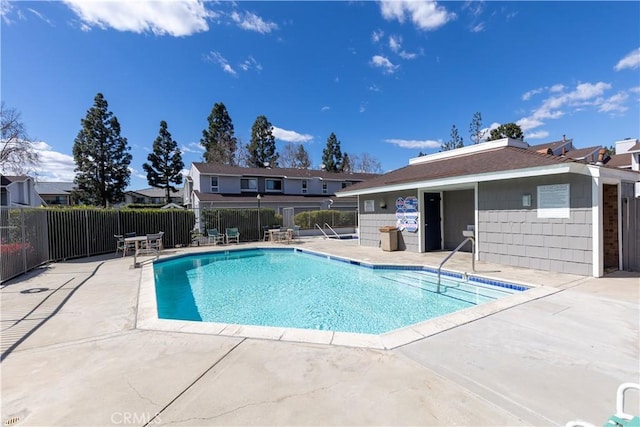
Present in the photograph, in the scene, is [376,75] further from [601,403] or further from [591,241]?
[601,403]

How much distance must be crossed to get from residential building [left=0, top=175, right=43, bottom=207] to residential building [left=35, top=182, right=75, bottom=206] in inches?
612

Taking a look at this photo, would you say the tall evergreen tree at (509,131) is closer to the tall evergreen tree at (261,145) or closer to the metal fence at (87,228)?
the tall evergreen tree at (261,145)

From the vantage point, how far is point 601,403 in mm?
2324

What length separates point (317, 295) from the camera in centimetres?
718

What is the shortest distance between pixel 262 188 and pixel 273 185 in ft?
3.96

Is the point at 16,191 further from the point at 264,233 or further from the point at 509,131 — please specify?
the point at 509,131

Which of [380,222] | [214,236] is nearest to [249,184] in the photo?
[214,236]

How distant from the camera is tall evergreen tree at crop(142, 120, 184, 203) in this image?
116ft

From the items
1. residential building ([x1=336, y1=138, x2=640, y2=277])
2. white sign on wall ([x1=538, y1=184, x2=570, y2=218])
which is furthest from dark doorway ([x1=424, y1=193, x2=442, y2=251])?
white sign on wall ([x1=538, y1=184, x2=570, y2=218])

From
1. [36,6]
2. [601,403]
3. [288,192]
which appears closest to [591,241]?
[601,403]

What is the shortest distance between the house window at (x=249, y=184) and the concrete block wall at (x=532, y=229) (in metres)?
20.6

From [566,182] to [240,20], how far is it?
1286 centimetres

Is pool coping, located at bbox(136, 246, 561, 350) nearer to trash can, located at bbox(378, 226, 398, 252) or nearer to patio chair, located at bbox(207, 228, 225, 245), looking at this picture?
trash can, located at bbox(378, 226, 398, 252)

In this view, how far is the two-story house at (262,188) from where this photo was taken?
930 inches
